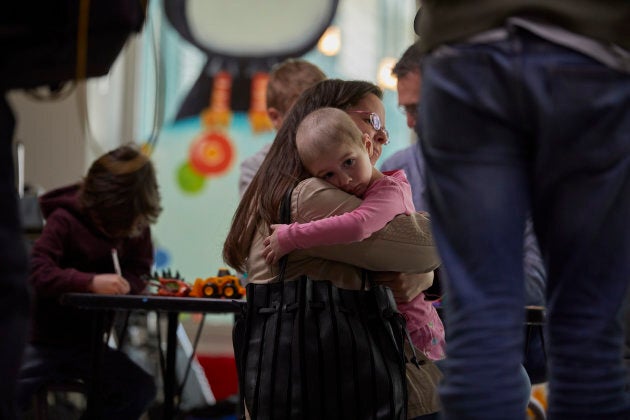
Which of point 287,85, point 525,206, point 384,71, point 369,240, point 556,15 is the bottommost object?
point 384,71

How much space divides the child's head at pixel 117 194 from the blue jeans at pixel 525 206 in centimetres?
199

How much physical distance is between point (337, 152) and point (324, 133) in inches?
2.1

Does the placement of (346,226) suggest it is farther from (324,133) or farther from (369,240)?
(324,133)

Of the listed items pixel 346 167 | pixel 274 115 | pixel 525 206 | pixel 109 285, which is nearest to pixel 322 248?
pixel 346 167

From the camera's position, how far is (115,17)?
1.31 m

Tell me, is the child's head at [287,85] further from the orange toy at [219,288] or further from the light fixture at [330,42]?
the light fixture at [330,42]

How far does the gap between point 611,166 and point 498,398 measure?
0.34 metres

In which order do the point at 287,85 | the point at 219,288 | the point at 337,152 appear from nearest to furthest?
the point at 337,152 < the point at 219,288 < the point at 287,85

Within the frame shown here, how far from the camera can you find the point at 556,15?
4.16 feet

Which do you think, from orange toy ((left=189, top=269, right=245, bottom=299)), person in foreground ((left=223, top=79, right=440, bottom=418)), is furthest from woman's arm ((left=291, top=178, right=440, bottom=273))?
orange toy ((left=189, top=269, right=245, bottom=299))

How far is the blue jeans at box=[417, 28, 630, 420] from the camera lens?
1.26 m

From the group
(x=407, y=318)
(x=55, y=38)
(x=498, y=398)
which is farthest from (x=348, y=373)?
(x=55, y=38)

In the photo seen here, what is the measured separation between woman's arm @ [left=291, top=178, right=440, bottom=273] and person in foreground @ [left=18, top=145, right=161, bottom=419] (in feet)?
3.83

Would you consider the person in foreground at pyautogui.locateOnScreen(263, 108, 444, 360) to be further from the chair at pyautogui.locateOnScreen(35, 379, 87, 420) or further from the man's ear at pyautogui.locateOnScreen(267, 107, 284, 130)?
the chair at pyautogui.locateOnScreen(35, 379, 87, 420)
